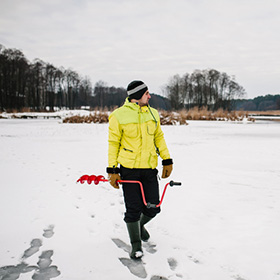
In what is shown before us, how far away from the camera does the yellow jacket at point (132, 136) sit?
2.43 meters

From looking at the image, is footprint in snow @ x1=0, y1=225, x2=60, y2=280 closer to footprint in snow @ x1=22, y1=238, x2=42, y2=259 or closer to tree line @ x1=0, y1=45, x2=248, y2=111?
footprint in snow @ x1=22, y1=238, x2=42, y2=259

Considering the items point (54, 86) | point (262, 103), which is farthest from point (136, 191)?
point (262, 103)

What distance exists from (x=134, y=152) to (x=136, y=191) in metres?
0.38

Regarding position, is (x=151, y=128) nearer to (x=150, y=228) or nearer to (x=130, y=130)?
(x=130, y=130)

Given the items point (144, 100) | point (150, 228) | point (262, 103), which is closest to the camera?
point (144, 100)

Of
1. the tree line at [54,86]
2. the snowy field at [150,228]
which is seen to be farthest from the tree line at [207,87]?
the snowy field at [150,228]

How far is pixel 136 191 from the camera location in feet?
8.08

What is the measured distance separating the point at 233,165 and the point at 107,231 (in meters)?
4.44

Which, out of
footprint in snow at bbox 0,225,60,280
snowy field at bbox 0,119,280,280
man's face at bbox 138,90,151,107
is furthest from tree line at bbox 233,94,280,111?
footprint in snow at bbox 0,225,60,280

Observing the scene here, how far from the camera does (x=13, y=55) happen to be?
5119 cm

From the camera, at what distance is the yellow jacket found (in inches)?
95.7

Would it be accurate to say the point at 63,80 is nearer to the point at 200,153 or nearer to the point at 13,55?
the point at 13,55

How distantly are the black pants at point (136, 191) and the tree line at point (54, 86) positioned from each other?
51568mm

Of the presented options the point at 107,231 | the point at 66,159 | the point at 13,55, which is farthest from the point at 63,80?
the point at 107,231
